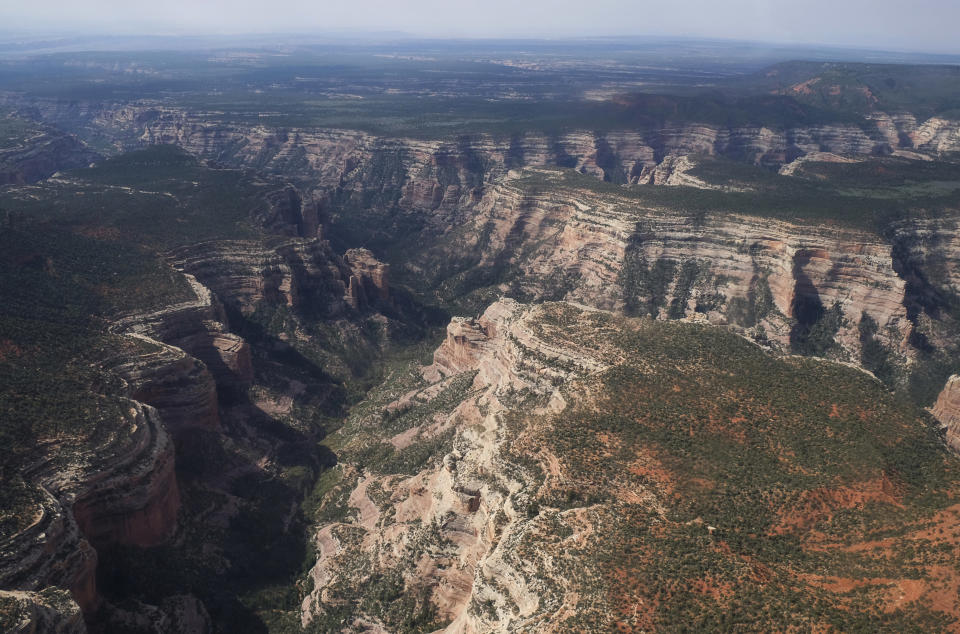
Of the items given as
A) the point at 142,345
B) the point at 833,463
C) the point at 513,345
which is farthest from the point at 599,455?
the point at 142,345

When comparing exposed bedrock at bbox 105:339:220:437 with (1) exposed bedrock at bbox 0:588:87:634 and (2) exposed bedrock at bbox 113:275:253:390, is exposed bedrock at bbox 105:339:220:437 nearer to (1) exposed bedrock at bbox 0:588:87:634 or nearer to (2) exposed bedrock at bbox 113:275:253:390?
(2) exposed bedrock at bbox 113:275:253:390

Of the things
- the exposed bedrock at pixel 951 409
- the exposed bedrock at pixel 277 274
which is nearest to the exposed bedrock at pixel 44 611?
the exposed bedrock at pixel 277 274

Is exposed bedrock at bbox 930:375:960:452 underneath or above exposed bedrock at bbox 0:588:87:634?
underneath

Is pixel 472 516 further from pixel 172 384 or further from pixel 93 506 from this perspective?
pixel 172 384

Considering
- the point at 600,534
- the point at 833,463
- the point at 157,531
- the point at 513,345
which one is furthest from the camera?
the point at 513,345

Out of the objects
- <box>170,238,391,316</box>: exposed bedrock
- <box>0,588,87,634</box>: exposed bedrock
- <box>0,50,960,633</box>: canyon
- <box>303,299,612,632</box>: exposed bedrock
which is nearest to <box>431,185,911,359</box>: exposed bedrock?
<box>0,50,960,633</box>: canyon

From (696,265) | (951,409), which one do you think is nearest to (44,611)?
(951,409)

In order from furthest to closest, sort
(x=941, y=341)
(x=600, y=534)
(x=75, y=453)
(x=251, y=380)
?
(x=941, y=341) < (x=251, y=380) < (x=75, y=453) < (x=600, y=534)

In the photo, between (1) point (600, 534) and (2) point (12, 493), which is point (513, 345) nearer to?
(1) point (600, 534)

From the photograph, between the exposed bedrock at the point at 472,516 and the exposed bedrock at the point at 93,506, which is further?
the exposed bedrock at the point at 93,506

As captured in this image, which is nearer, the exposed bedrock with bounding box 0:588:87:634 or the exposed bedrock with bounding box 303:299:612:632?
the exposed bedrock with bounding box 0:588:87:634

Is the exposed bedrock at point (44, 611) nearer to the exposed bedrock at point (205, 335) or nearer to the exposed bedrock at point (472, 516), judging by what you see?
the exposed bedrock at point (472, 516)
